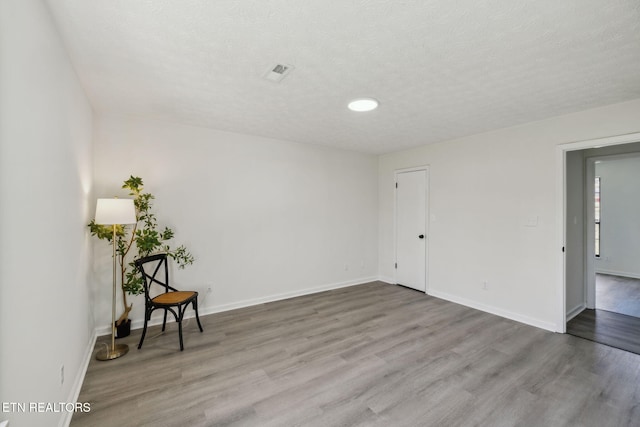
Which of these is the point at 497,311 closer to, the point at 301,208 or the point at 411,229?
the point at 411,229

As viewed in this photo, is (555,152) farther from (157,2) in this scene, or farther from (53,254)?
(53,254)

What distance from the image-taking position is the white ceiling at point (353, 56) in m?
1.50

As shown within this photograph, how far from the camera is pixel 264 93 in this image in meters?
2.55

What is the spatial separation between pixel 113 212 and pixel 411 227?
424 cm

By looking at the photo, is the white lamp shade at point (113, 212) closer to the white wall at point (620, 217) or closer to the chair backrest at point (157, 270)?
the chair backrest at point (157, 270)

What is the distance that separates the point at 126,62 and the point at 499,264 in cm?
459

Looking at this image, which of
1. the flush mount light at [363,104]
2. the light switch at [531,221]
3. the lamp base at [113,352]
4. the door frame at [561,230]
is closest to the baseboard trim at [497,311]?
the door frame at [561,230]

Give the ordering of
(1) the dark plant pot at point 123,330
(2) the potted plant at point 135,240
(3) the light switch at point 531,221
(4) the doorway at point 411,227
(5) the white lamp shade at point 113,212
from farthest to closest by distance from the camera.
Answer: (4) the doorway at point 411,227
(3) the light switch at point 531,221
(1) the dark plant pot at point 123,330
(2) the potted plant at point 135,240
(5) the white lamp shade at point 113,212

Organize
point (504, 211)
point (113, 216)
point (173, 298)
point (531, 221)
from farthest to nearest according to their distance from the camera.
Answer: point (504, 211) → point (531, 221) → point (173, 298) → point (113, 216)

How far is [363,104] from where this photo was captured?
9.03 ft

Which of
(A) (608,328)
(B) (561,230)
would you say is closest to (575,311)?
(A) (608,328)

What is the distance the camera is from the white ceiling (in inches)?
59.0

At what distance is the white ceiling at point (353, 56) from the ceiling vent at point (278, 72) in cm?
6

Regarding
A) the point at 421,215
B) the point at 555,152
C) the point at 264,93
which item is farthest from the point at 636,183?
the point at 264,93
